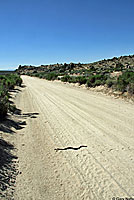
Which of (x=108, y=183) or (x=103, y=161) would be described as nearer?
(x=108, y=183)

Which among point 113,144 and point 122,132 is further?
point 122,132

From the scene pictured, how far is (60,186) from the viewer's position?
10.5 feet

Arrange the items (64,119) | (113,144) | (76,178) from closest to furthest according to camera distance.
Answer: (76,178) → (113,144) → (64,119)

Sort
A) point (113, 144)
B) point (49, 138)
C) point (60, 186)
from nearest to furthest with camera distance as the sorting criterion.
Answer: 1. point (60, 186)
2. point (113, 144)
3. point (49, 138)

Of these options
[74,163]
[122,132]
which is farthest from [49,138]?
[122,132]

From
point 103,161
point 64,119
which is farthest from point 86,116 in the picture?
point 103,161

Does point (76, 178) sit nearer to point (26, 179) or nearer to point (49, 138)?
point (26, 179)

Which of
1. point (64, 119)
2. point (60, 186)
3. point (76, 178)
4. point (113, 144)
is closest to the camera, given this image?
point (60, 186)

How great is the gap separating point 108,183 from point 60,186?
0.98m

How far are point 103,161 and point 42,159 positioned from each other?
1587mm

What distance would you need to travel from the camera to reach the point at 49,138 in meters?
5.50

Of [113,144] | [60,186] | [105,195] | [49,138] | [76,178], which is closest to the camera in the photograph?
[105,195]

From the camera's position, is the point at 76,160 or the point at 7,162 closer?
the point at 7,162

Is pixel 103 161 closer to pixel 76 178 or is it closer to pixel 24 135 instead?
pixel 76 178
